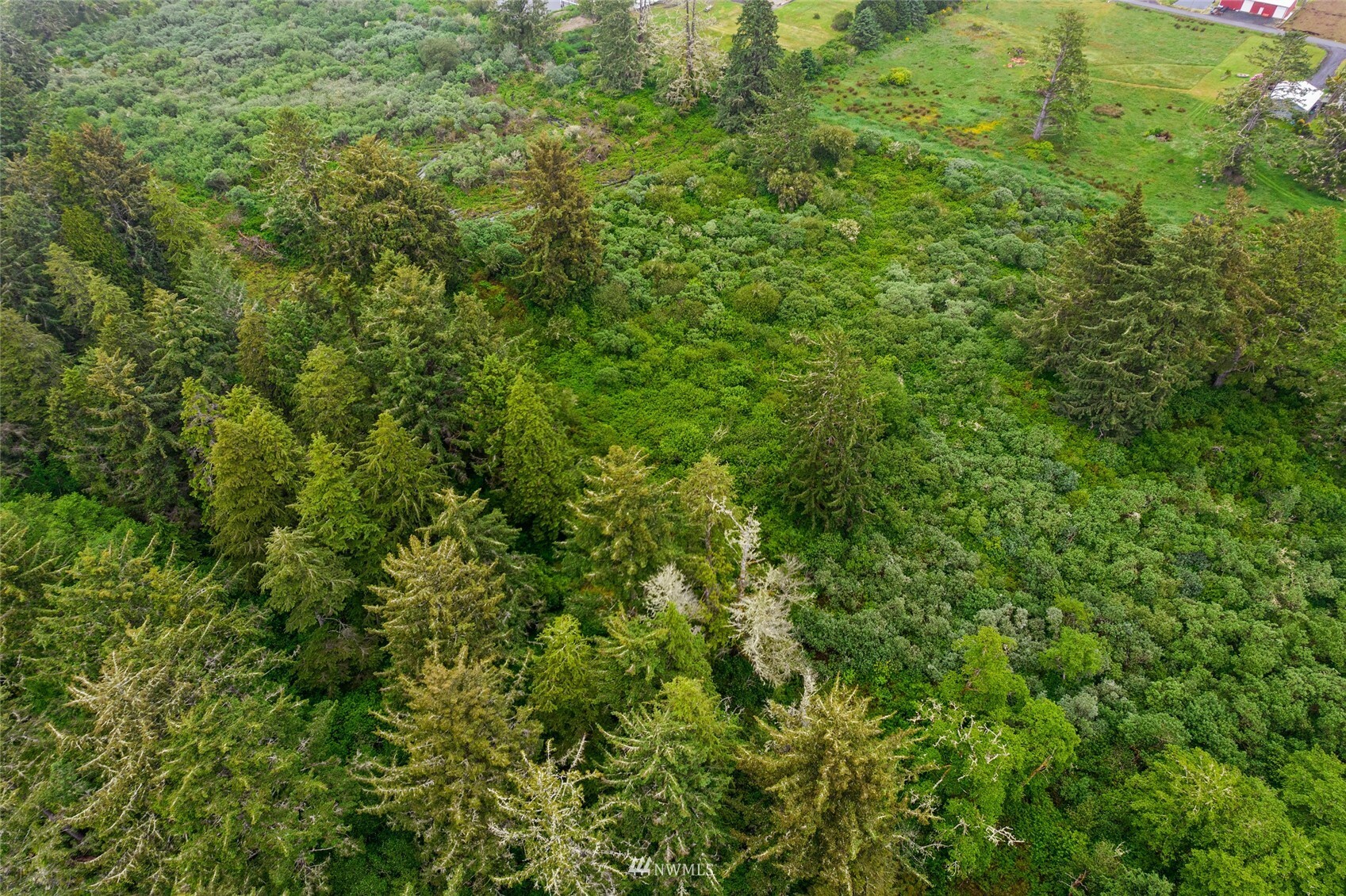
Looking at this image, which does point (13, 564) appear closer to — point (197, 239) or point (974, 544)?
point (197, 239)

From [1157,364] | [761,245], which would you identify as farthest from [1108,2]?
[1157,364]

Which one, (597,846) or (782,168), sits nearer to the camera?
(597,846)

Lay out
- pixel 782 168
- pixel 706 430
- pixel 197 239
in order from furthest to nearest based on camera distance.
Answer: pixel 782 168 < pixel 197 239 < pixel 706 430

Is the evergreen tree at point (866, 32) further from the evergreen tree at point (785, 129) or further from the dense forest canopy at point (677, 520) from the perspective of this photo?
the evergreen tree at point (785, 129)

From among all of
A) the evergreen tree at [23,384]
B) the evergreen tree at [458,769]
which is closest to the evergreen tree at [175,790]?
the evergreen tree at [458,769]

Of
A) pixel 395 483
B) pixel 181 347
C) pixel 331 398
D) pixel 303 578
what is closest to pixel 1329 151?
pixel 395 483

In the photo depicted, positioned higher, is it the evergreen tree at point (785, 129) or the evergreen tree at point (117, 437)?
the evergreen tree at point (785, 129)

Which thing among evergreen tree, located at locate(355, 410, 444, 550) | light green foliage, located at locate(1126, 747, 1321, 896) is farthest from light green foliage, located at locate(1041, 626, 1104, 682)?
evergreen tree, located at locate(355, 410, 444, 550)
